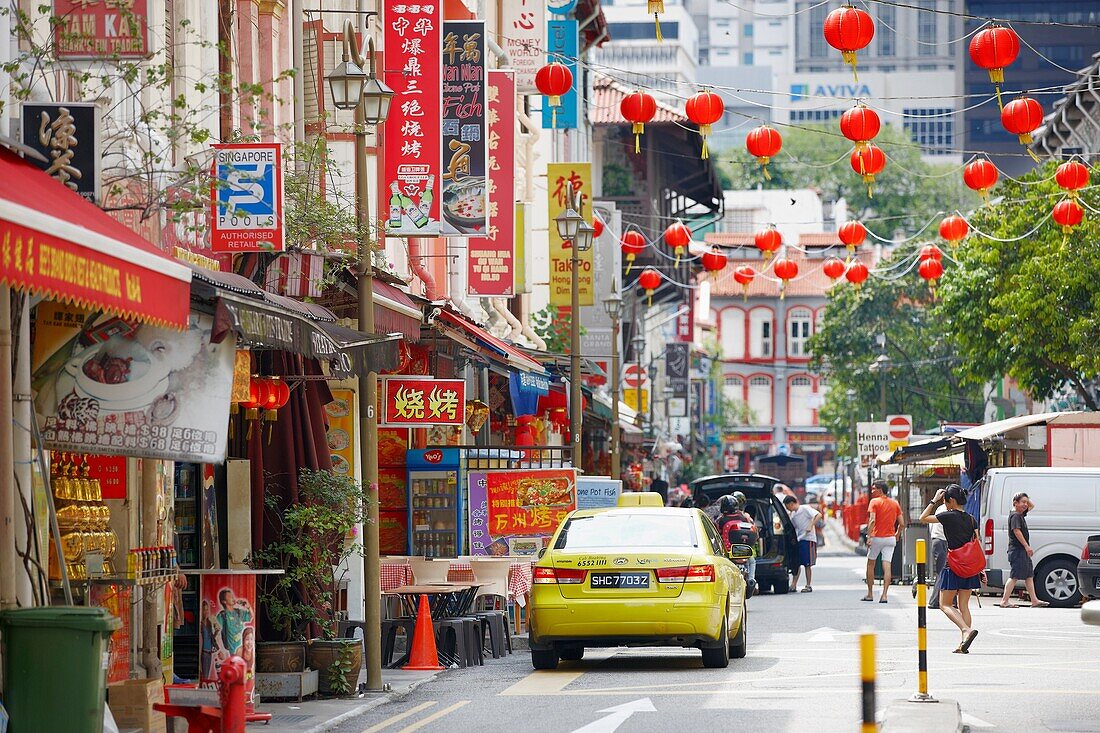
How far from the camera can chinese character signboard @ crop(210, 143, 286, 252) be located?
15.7m

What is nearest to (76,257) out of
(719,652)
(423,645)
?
(719,652)

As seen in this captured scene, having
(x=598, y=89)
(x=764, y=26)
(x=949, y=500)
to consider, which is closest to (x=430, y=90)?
(x=949, y=500)

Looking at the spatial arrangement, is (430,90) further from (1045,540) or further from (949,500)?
(1045,540)

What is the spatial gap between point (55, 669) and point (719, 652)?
8185 mm

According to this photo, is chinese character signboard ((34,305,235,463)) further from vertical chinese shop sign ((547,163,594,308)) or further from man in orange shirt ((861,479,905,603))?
vertical chinese shop sign ((547,163,594,308))

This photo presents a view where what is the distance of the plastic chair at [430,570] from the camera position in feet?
73.6

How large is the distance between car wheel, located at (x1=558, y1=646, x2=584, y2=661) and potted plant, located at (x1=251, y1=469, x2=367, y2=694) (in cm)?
287

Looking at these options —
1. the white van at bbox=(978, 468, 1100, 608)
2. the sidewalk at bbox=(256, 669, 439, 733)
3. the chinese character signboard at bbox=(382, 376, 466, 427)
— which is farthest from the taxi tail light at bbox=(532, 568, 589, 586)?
the white van at bbox=(978, 468, 1100, 608)

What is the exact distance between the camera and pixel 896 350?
7425 centimetres

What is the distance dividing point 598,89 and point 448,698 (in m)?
49.1

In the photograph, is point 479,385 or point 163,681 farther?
point 479,385

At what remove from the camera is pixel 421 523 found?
2406cm

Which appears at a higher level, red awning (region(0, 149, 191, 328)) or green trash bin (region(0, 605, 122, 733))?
red awning (region(0, 149, 191, 328))

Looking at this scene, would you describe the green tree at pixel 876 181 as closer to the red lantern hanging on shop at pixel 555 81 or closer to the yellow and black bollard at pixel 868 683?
the red lantern hanging on shop at pixel 555 81
